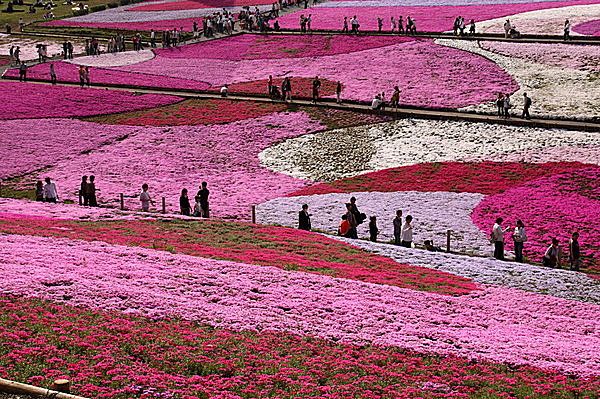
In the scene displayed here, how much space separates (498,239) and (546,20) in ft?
158

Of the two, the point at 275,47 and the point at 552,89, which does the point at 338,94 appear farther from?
the point at 275,47

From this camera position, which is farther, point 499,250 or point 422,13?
point 422,13

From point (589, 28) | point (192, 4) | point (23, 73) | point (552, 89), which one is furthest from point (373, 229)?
point (192, 4)

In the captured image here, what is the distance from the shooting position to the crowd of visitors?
3303 centimetres

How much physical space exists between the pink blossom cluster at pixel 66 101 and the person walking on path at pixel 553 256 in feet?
124

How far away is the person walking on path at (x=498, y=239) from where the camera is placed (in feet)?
112

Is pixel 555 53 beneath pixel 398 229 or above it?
above

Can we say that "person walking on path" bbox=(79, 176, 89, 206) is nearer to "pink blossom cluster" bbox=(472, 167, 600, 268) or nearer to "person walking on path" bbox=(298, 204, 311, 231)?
"person walking on path" bbox=(298, 204, 311, 231)

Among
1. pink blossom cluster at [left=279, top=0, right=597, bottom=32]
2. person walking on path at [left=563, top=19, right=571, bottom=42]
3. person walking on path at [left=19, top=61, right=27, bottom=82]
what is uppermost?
pink blossom cluster at [left=279, top=0, right=597, bottom=32]

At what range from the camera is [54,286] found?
2308cm

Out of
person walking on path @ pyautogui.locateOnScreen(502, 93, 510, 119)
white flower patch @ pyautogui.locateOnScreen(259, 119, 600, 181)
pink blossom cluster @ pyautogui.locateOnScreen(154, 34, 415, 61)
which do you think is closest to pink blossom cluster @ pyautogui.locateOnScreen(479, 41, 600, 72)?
pink blossom cluster @ pyautogui.locateOnScreen(154, 34, 415, 61)

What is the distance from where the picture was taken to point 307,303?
2406cm

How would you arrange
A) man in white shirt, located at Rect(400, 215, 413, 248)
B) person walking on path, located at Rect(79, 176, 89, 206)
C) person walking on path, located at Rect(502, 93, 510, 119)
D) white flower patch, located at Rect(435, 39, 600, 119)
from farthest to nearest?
white flower patch, located at Rect(435, 39, 600, 119), person walking on path, located at Rect(502, 93, 510, 119), person walking on path, located at Rect(79, 176, 89, 206), man in white shirt, located at Rect(400, 215, 413, 248)

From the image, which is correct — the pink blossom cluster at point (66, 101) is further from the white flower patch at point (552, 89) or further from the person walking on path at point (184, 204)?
the person walking on path at point (184, 204)
